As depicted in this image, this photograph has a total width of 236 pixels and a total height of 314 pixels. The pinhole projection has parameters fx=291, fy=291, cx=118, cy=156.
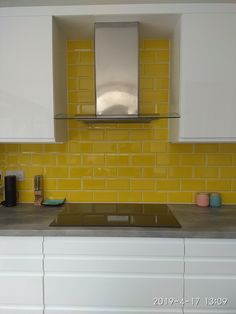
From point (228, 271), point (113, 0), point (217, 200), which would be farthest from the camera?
point (217, 200)

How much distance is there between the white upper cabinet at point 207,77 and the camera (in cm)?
184

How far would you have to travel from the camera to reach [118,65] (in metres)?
1.93

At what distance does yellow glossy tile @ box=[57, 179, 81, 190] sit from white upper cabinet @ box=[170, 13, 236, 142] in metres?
0.89

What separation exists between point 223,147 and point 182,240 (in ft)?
2.93

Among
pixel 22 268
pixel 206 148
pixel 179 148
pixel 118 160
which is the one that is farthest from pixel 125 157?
pixel 22 268

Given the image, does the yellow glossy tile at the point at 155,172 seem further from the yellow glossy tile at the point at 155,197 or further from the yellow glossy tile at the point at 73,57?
the yellow glossy tile at the point at 73,57

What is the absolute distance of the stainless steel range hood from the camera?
1929 millimetres

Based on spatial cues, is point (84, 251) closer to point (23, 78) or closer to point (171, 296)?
point (171, 296)

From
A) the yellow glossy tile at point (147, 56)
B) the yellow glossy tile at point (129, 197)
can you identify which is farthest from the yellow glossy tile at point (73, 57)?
the yellow glossy tile at point (129, 197)

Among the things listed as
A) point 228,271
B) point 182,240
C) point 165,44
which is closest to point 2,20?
point 165,44

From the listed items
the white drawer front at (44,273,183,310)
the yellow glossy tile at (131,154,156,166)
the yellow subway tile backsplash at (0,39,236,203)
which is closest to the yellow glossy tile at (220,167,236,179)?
the yellow subway tile backsplash at (0,39,236,203)

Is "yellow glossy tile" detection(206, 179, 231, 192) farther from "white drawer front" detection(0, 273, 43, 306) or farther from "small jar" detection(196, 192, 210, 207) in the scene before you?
"white drawer front" detection(0, 273, 43, 306)

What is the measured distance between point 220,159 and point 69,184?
1.18m

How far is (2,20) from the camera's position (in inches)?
74.2
